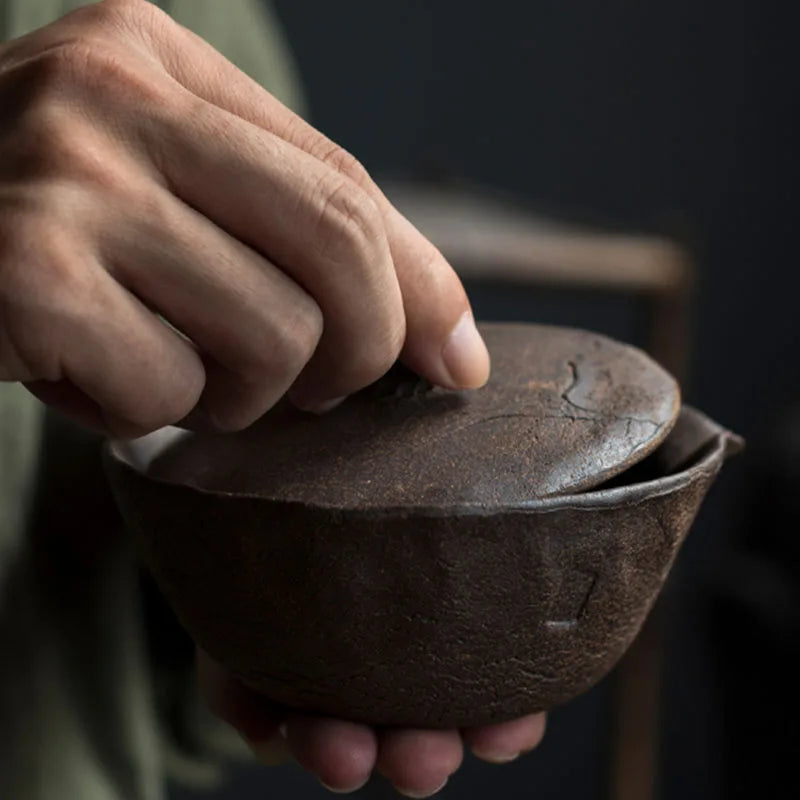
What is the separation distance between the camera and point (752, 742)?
169 cm

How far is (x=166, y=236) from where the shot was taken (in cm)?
49

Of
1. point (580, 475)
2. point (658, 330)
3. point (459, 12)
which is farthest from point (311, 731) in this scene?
point (459, 12)

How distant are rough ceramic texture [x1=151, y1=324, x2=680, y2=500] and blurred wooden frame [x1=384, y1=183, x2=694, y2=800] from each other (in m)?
0.59

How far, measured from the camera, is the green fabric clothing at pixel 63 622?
30.5 inches

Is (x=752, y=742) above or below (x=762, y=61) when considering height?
below

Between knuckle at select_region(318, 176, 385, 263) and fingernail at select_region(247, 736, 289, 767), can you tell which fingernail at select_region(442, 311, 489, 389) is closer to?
knuckle at select_region(318, 176, 385, 263)

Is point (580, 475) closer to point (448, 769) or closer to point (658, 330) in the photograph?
point (448, 769)

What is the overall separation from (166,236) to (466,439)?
0.19 m

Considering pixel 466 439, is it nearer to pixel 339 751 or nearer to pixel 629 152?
pixel 339 751

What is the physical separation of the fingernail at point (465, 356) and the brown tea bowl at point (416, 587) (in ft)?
0.27

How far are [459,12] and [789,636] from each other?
108 centimetres

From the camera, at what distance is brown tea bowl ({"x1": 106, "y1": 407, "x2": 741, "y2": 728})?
21.2 inches

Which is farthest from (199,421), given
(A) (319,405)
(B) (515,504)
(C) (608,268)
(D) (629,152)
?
(D) (629,152)

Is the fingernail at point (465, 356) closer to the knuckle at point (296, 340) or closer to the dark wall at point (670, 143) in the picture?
the knuckle at point (296, 340)
